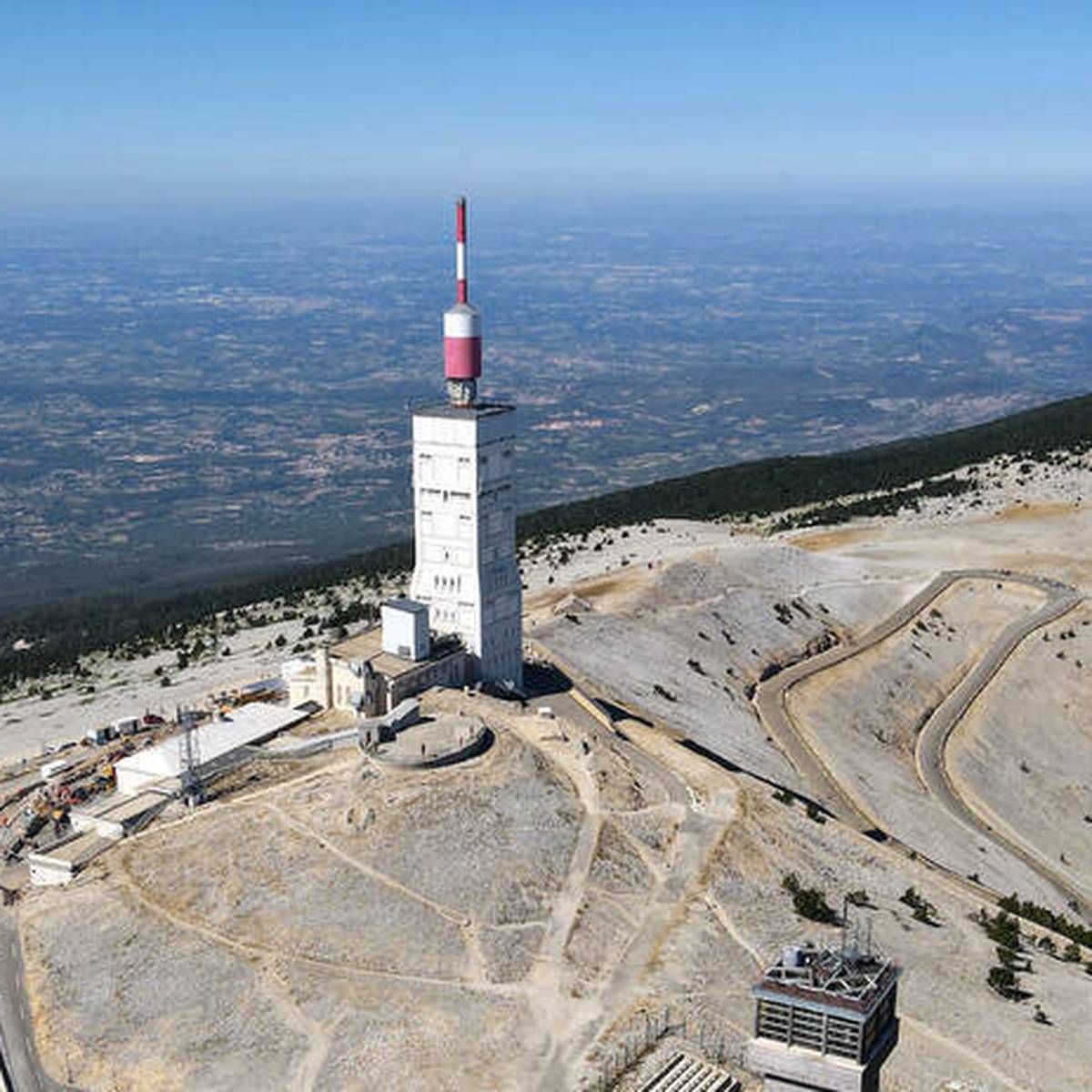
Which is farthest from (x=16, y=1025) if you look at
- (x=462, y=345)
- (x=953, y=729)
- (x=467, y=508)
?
(x=953, y=729)

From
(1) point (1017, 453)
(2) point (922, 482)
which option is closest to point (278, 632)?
(2) point (922, 482)

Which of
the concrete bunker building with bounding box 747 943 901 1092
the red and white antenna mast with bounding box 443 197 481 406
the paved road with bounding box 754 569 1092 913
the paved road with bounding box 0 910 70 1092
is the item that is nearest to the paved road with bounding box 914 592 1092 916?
the paved road with bounding box 754 569 1092 913

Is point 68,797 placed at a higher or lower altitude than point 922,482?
higher

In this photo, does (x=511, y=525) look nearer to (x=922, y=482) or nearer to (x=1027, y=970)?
(x=1027, y=970)

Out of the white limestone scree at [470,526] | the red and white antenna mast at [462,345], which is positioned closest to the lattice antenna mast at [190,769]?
the white limestone scree at [470,526]

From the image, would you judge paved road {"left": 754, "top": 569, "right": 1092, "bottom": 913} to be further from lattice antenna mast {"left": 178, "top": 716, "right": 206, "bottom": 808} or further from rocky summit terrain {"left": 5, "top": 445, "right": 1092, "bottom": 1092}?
lattice antenna mast {"left": 178, "top": 716, "right": 206, "bottom": 808}

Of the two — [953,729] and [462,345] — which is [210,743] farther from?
[953,729]

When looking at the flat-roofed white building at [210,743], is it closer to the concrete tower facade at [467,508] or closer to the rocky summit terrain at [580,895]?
the rocky summit terrain at [580,895]
